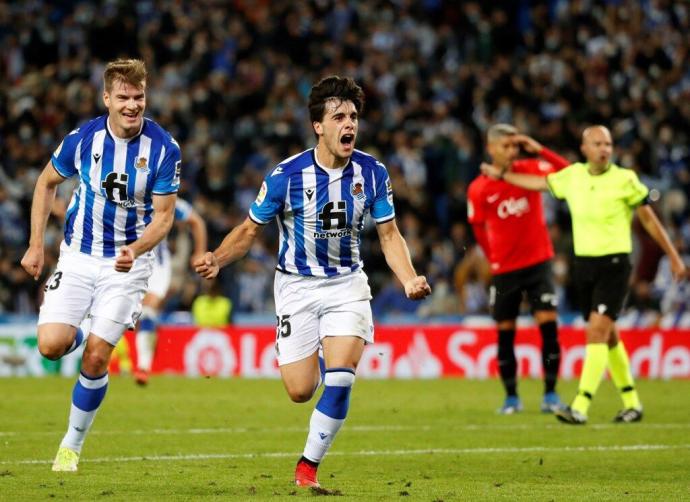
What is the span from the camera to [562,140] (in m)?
23.5

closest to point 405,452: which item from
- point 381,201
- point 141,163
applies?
point 381,201

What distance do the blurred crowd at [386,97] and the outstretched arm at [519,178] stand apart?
8.22m

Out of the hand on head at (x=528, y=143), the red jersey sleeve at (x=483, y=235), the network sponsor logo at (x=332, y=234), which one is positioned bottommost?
the red jersey sleeve at (x=483, y=235)

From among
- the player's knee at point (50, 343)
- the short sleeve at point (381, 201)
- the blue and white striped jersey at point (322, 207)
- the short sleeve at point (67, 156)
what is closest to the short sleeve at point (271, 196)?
the blue and white striped jersey at point (322, 207)

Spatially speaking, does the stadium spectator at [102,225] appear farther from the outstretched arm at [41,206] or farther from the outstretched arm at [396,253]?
the outstretched arm at [396,253]

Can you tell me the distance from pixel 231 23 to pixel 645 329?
11.4m

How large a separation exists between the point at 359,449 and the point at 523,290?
4.16 metres

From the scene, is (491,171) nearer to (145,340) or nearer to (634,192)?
(634,192)

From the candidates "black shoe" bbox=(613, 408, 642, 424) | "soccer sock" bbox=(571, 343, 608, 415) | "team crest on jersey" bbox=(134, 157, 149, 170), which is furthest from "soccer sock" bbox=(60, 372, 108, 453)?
"black shoe" bbox=(613, 408, 642, 424)

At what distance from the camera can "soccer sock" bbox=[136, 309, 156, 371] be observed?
16.8m

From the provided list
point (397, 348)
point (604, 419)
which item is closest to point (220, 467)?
point (604, 419)

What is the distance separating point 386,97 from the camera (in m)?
25.4

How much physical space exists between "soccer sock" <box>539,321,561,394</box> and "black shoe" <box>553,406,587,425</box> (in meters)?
1.23

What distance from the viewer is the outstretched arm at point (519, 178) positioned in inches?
513
